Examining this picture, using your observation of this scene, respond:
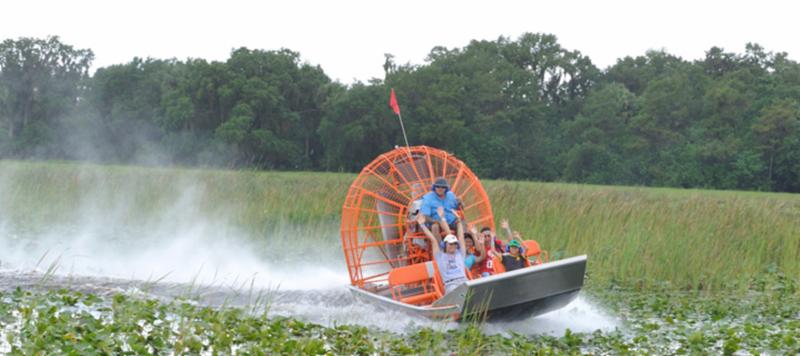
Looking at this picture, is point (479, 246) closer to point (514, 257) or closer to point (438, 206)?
point (514, 257)

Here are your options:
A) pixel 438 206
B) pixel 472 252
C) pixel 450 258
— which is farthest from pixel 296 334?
pixel 472 252

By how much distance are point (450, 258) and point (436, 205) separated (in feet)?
2.87

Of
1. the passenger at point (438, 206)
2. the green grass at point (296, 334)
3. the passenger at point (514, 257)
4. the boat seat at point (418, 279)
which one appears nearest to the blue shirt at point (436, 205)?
the passenger at point (438, 206)

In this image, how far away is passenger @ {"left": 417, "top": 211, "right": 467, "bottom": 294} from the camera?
1076 cm

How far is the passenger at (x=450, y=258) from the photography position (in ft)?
35.3

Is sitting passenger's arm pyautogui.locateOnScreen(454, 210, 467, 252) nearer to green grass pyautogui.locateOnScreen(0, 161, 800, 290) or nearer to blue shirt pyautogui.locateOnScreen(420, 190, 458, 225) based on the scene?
blue shirt pyautogui.locateOnScreen(420, 190, 458, 225)

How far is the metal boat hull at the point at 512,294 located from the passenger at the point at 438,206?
135 centimetres

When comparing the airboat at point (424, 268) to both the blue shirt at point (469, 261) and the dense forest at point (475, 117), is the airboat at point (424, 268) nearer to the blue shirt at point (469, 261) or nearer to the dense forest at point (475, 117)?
the blue shirt at point (469, 261)

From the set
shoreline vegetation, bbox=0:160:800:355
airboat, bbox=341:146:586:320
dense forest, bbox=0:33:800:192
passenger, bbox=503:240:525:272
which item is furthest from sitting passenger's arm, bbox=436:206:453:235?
dense forest, bbox=0:33:800:192

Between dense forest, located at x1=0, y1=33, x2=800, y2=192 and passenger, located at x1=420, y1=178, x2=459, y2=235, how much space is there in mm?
44644

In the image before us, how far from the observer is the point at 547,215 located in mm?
17391

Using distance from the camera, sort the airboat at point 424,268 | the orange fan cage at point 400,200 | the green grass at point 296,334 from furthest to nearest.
A: the orange fan cage at point 400,200 → the airboat at point 424,268 → the green grass at point 296,334

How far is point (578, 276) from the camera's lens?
10.4 m

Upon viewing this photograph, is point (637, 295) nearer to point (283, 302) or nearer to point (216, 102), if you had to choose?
point (283, 302)
